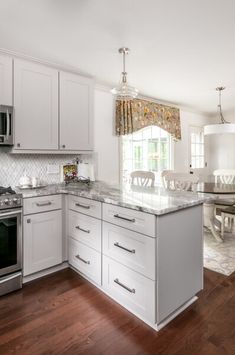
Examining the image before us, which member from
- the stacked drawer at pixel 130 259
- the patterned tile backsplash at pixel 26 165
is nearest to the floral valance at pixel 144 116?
the patterned tile backsplash at pixel 26 165

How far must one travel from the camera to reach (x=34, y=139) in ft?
8.43

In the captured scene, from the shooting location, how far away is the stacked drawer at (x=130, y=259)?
1.61 meters

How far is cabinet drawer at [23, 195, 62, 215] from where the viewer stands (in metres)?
2.25

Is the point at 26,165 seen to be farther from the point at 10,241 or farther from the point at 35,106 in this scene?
the point at 10,241

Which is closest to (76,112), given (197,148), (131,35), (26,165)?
(26,165)

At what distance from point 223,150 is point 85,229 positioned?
4614mm

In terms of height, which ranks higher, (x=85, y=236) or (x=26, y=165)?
(x=26, y=165)

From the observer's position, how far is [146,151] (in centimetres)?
443

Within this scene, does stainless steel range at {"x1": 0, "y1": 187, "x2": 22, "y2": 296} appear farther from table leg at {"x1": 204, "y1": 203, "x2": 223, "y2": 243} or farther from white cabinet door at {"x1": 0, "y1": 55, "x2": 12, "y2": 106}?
table leg at {"x1": 204, "y1": 203, "x2": 223, "y2": 243}

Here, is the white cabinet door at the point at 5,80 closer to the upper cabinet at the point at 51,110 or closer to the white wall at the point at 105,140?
the upper cabinet at the point at 51,110

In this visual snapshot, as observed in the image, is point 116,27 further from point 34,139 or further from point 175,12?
point 34,139

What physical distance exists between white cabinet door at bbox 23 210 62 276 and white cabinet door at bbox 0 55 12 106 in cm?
122

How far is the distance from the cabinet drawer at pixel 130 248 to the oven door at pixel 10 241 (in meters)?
0.83

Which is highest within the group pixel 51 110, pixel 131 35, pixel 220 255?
pixel 131 35
